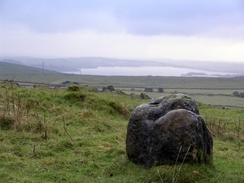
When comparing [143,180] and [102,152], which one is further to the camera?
[102,152]

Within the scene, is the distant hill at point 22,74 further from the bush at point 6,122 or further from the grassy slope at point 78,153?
the bush at point 6,122

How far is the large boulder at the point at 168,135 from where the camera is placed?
7.08 meters

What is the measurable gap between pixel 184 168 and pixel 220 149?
5.55 metres

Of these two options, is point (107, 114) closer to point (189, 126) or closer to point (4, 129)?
point (4, 129)

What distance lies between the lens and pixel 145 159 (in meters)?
7.68

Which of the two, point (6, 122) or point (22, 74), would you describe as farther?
point (22, 74)

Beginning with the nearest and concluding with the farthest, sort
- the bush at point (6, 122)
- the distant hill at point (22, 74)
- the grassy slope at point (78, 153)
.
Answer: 1. the grassy slope at point (78, 153)
2. the bush at point (6, 122)
3. the distant hill at point (22, 74)

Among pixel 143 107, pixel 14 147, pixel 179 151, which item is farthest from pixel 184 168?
pixel 14 147

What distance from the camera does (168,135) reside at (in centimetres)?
720

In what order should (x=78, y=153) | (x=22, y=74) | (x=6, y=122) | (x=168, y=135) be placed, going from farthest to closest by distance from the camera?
(x=22, y=74) → (x=6, y=122) → (x=78, y=153) → (x=168, y=135)

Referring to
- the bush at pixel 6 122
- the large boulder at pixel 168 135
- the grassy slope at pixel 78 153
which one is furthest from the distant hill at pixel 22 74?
the large boulder at pixel 168 135

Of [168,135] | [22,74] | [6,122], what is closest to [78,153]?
[168,135]

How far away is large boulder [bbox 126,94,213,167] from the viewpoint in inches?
279

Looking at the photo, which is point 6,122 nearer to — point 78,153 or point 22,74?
point 78,153
